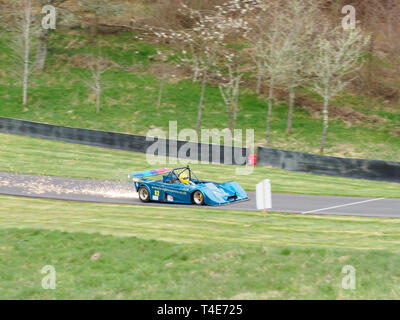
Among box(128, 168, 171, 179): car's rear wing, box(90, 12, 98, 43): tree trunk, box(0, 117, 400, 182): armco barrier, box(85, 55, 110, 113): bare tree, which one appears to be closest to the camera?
box(128, 168, 171, 179): car's rear wing

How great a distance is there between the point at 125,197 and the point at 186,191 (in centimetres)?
292

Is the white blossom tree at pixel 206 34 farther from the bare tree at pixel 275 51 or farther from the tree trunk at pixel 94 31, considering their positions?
the tree trunk at pixel 94 31

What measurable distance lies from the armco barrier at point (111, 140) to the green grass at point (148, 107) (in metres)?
5.41

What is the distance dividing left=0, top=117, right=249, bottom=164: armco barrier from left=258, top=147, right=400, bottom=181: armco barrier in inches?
57.6

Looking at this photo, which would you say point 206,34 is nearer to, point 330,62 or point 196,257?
point 330,62

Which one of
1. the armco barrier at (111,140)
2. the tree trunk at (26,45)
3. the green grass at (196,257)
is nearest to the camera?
the green grass at (196,257)

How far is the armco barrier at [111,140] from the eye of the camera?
89.4 ft

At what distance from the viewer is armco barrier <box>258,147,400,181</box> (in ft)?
79.6

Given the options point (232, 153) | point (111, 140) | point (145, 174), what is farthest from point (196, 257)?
point (111, 140)

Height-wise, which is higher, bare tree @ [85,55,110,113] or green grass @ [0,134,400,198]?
bare tree @ [85,55,110,113]

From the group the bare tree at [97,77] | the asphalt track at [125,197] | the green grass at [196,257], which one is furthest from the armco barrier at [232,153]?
the green grass at [196,257]

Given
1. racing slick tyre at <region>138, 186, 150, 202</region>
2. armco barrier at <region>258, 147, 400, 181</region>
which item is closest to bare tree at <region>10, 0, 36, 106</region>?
armco barrier at <region>258, 147, 400, 181</region>

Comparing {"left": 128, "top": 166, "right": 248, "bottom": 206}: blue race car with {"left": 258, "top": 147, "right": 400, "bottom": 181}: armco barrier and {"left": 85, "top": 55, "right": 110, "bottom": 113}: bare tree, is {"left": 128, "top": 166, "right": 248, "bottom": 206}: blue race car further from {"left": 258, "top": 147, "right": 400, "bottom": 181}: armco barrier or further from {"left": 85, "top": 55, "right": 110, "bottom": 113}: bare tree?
{"left": 85, "top": 55, "right": 110, "bottom": 113}: bare tree
